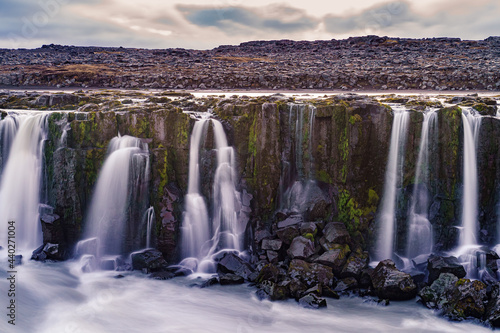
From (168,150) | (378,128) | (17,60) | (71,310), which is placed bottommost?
(71,310)

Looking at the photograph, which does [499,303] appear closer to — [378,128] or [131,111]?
[378,128]

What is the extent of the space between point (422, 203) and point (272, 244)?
19.5ft

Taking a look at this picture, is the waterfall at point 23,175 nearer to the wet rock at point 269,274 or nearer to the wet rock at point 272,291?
the wet rock at point 269,274

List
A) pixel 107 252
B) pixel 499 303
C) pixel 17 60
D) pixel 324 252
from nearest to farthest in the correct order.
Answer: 1. pixel 499 303
2. pixel 324 252
3. pixel 107 252
4. pixel 17 60

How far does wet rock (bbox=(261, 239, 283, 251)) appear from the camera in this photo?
1377 centimetres

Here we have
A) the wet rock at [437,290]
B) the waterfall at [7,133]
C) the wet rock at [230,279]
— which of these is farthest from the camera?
the waterfall at [7,133]

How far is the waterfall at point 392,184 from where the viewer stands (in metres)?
14.6

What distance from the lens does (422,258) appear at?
14062 mm

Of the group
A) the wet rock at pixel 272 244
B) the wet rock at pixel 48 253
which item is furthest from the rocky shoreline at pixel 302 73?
the wet rock at pixel 272 244

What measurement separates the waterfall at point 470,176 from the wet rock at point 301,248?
5799 mm

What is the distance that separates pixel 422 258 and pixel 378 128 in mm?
4979

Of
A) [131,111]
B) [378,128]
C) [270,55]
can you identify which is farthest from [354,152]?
[270,55]

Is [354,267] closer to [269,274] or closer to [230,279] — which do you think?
[269,274]

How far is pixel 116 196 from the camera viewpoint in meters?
14.9
